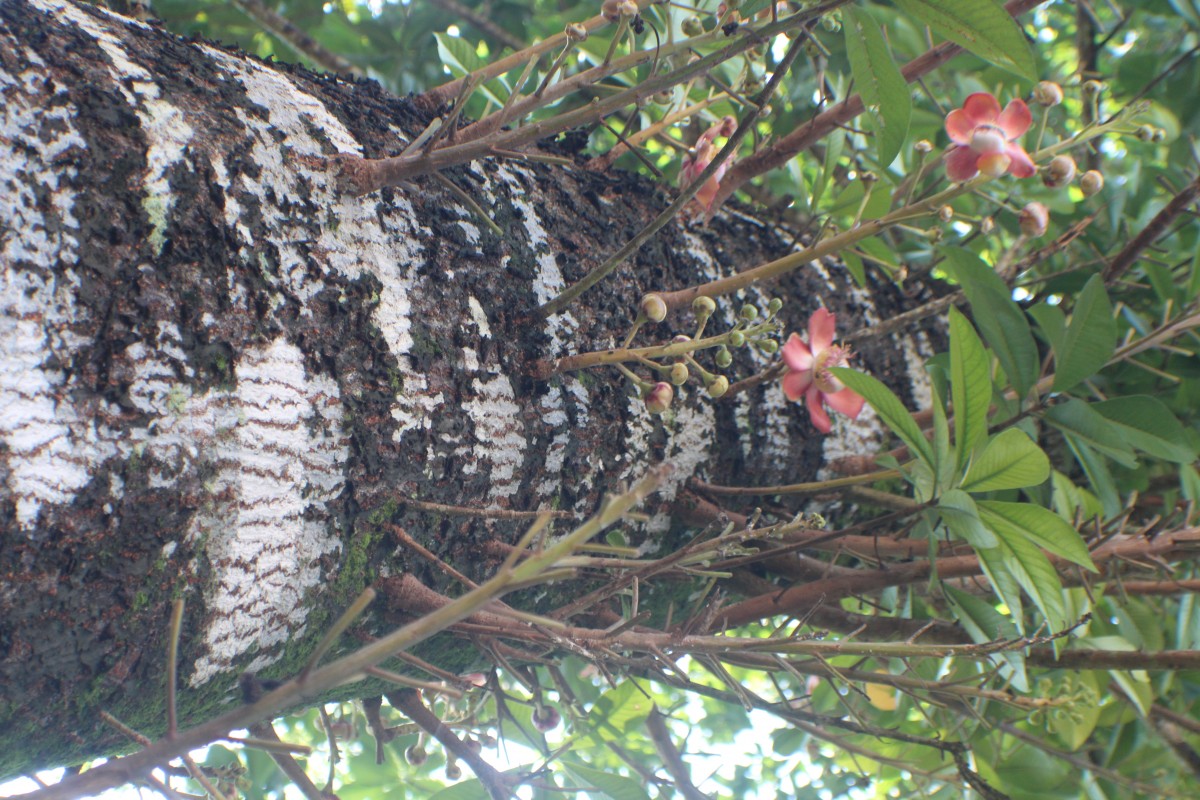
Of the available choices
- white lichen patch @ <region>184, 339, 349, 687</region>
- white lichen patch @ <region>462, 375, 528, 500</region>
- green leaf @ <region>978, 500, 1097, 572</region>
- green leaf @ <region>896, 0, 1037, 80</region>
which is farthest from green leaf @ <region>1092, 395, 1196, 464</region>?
white lichen patch @ <region>184, 339, 349, 687</region>

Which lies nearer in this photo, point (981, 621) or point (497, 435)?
point (497, 435)

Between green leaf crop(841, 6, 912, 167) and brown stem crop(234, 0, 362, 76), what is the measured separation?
3.06 feet

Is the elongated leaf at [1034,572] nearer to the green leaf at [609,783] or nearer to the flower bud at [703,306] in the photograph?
the flower bud at [703,306]

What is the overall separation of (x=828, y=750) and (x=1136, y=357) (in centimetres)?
102

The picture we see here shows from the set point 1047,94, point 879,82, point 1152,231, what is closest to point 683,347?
point 879,82

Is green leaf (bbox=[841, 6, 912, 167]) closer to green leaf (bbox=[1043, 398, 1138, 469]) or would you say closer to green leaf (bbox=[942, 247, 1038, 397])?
green leaf (bbox=[942, 247, 1038, 397])

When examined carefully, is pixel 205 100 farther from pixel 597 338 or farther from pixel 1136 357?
pixel 1136 357

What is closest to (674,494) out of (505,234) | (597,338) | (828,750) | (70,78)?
(597,338)

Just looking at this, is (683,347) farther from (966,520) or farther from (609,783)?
(609,783)

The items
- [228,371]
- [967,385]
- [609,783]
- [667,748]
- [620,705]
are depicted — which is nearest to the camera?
[228,371]

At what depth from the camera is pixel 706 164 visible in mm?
782

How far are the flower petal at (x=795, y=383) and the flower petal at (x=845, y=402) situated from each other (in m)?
0.03

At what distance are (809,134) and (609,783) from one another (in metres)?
0.77

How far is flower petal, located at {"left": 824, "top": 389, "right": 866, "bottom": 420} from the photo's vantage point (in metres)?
0.77
